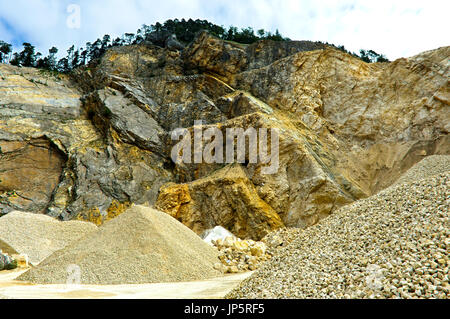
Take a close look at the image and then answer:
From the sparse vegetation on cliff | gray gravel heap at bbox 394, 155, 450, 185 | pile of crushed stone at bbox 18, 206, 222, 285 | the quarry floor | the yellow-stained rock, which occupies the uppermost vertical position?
the sparse vegetation on cliff

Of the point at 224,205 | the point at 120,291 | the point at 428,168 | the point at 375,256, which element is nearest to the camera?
the point at 375,256

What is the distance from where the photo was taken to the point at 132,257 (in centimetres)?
947

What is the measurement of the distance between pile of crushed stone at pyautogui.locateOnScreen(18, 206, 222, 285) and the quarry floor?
19.7 inches

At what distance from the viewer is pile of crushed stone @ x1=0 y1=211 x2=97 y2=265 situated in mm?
13859

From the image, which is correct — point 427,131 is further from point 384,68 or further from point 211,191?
point 211,191

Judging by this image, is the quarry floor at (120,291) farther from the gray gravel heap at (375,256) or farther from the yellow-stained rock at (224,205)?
the yellow-stained rock at (224,205)

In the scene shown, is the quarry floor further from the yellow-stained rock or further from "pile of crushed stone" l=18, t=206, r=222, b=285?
the yellow-stained rock

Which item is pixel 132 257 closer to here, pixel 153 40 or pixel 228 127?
pixel 228 127

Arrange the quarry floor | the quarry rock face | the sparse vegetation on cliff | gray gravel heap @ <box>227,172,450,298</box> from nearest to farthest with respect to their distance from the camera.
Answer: gray gravel heap @ <box>227,172,450,298</box>
the quarry floor
the quarry rock face
the sparse vegetation on cliff

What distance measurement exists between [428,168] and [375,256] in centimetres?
1332

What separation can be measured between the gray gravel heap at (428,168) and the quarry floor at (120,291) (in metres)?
10.6

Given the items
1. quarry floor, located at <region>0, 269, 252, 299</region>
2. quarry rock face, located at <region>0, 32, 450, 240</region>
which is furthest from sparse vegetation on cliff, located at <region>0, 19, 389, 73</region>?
quarry floor, located at <region>0, 269, 252, 299</region>

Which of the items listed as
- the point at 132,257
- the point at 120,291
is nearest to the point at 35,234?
the point at 132,257

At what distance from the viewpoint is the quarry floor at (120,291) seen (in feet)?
21.6
